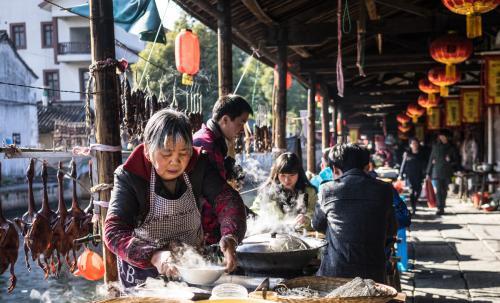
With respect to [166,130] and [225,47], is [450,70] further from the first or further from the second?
[166,130]

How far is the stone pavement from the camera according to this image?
665 centimetres

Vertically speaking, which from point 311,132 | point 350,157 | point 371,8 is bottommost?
point 350,157

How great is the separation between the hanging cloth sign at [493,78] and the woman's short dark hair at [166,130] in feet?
34.3

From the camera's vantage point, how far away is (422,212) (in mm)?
14031

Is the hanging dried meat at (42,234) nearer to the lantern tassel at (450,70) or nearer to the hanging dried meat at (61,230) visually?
the hanging dried meat at (61,230)

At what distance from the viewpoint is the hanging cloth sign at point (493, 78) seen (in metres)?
11.4

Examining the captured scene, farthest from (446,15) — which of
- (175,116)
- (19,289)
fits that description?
(19,289)

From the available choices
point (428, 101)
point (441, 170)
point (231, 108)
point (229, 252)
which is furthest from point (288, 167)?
point (428, 101)

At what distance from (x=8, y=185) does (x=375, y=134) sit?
31.6 metres

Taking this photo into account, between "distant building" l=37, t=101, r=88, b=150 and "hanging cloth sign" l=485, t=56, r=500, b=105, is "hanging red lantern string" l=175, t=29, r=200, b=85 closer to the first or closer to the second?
"hanging cloth sign" l=485, t=56, r=500, b=105

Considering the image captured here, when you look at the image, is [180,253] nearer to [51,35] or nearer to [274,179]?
[274,179]

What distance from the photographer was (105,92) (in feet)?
13.3

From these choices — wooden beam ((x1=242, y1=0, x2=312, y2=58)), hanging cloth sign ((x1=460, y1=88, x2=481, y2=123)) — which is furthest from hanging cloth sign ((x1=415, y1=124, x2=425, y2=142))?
wooden beam ((x1=242, y1=0, x2=312, y2=58))

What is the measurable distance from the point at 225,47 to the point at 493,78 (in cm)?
706
